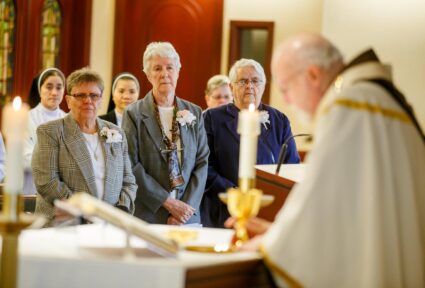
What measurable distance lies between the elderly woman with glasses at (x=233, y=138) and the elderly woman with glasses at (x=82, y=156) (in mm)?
802

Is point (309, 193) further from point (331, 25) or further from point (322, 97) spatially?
point (331, 25)

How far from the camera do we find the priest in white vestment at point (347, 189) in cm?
289

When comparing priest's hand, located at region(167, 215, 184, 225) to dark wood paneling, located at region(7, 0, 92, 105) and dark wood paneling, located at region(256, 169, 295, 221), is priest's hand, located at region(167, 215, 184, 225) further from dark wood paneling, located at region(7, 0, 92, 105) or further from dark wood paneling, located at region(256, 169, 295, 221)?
dark wood paneling, located at region(7, 0, 92, 105)

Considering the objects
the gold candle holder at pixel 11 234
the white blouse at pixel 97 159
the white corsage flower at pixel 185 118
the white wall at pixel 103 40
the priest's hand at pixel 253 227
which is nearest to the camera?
the gold candle holder at pixel 11 234

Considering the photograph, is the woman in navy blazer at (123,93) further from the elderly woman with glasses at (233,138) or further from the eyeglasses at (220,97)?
the elderly woman with glasses at (233,138)

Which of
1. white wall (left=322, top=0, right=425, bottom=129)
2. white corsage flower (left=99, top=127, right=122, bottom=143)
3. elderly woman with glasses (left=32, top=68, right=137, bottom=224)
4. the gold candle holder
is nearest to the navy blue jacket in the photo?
elderly woman with glasses (left=32, top=68, right=137, bottom=224)

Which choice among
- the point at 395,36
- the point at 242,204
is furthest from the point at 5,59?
the point at 242,204

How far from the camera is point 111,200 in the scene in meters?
5.05

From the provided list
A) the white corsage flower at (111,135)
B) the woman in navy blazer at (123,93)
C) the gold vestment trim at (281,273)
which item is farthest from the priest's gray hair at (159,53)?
the gold vestment trim at (281,273)

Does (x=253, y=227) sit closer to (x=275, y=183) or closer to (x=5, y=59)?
(x=275, y=183)

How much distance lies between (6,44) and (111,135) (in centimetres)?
468

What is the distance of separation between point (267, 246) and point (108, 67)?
23.7 feet

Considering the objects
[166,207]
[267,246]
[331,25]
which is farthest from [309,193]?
[331,25]

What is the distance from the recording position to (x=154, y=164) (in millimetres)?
Answer: 5520
